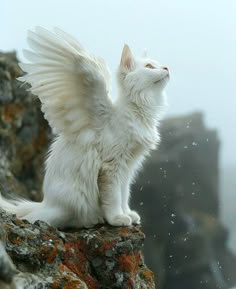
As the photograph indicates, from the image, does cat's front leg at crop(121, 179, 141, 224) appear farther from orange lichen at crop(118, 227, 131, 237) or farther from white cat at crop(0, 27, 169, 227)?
orange lichen at crop(118, 227, 131, 237)

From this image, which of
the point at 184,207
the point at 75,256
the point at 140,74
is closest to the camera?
the point at 75,256

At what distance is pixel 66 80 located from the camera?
212 inches

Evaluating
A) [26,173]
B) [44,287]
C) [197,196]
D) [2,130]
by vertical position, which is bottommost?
[197,196]

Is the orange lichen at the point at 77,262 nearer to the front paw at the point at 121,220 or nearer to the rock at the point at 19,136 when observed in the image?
the front paw at the point at 121,220

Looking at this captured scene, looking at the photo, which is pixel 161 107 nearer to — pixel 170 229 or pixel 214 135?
pixel 170 229

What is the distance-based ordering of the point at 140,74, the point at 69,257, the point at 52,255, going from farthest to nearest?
1. the point at 140,74
2. the point at 69,257
3. the point at 52,255

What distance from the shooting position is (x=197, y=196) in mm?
19781

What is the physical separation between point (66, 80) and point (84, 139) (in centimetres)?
55

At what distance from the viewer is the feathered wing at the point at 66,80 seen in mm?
5180

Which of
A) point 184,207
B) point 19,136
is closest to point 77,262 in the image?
point 19,136

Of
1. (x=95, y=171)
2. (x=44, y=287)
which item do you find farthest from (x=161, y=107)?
(x=44, y=287)

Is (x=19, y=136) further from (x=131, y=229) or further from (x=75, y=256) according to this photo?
(x=75, y=256)

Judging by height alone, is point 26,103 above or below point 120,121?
below

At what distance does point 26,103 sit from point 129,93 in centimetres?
681
